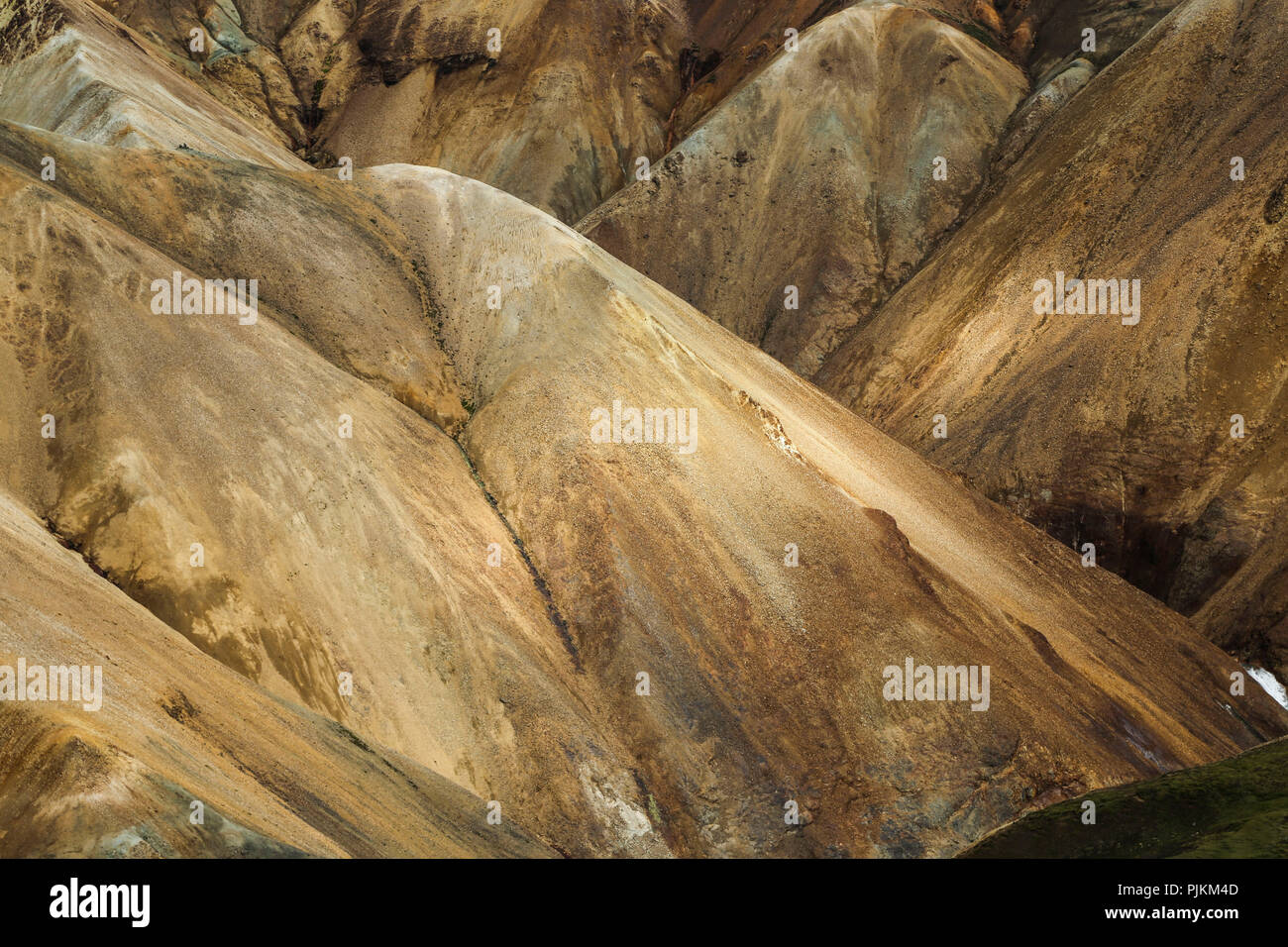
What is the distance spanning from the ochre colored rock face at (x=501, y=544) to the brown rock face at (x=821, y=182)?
10.0 metres

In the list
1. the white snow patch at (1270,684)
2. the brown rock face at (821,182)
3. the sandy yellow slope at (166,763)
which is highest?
the brown rock face at (821,182)

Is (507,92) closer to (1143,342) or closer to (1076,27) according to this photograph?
(1076,27)

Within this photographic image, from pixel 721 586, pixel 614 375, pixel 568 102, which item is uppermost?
pixel 568 102

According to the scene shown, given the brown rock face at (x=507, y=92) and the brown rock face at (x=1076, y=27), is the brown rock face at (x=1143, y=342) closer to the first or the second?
the brown rock face at (x=1076, y=27)

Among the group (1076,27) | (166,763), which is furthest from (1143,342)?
(166,763)

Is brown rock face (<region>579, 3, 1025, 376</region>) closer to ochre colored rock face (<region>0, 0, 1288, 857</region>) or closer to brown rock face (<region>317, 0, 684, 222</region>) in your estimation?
brown rock face (<region>317, 0, 684, 222</region>)

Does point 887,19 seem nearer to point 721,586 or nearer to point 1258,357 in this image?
point 1258,357

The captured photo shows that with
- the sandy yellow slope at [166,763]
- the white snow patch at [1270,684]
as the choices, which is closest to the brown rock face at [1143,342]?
the white snow patch at [1270,684]

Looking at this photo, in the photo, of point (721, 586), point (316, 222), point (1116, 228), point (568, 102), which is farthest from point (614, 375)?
point (568, 102)

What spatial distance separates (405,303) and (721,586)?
1070cm

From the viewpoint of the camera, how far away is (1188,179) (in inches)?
1800

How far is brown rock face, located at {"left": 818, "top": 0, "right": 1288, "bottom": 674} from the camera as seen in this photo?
3859 cm

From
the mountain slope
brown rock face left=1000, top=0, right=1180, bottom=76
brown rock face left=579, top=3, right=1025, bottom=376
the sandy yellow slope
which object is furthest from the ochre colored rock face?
brown rock face left=1000, top=0, right=1180, bottom=76

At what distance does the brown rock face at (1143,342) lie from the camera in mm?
38594
